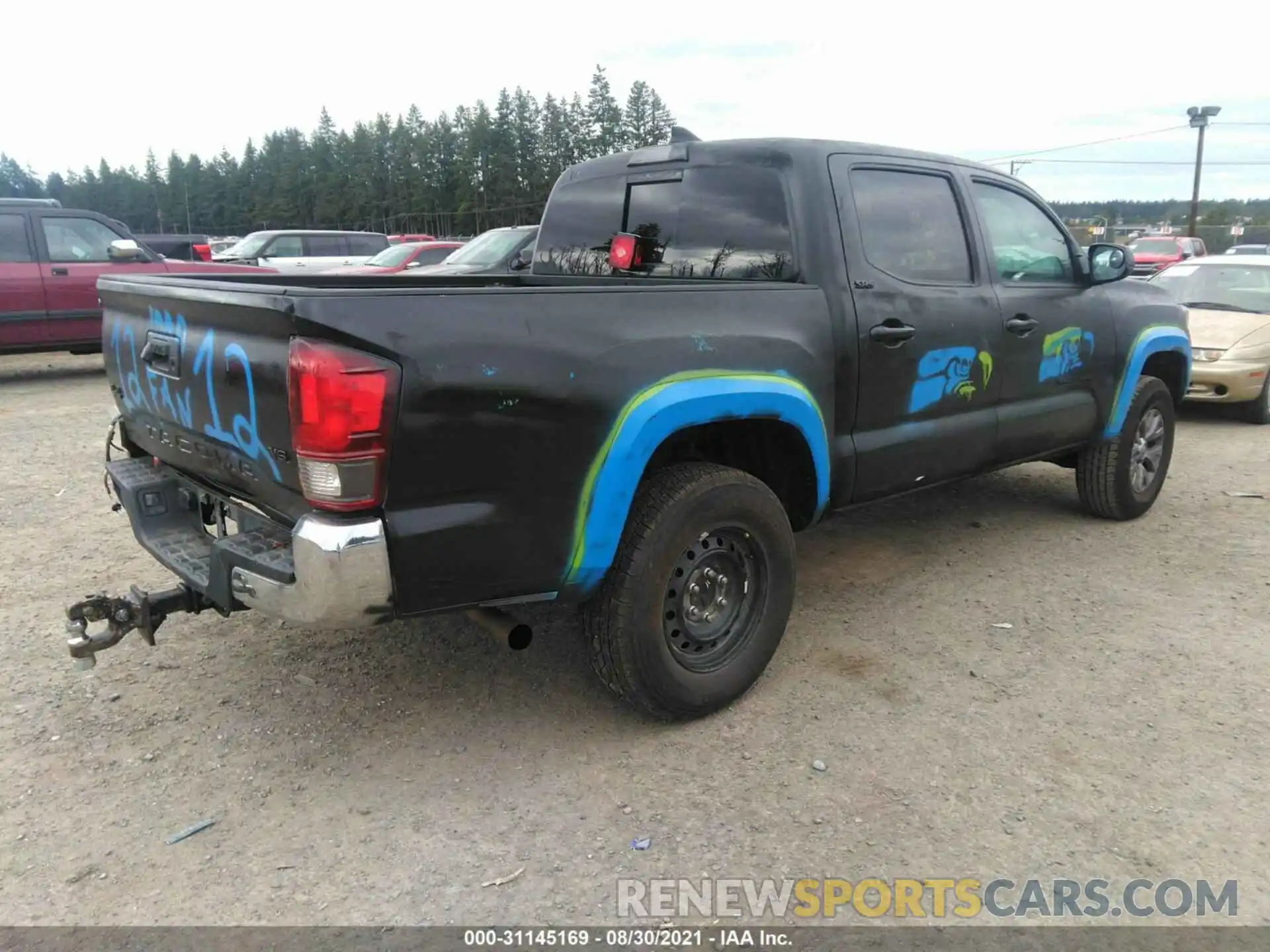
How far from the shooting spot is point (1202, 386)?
335 inches

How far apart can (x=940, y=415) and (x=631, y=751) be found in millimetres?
2009

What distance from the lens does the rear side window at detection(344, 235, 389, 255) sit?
1934 cm

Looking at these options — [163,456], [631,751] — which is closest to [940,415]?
[631,751]

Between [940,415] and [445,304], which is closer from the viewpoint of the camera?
[445,304]

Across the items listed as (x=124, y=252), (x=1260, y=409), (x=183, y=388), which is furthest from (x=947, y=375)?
(x=124, y=252)

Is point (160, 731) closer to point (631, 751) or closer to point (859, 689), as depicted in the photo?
point (631, 751)

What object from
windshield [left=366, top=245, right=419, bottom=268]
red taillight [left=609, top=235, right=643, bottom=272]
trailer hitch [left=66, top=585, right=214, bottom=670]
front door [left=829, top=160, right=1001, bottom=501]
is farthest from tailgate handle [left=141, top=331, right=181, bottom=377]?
windshield [left=366, top=245, right=419, bottom=268]

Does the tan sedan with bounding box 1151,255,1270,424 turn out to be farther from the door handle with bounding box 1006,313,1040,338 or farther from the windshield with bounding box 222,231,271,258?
the windshield with bounding box 222,231,271,258

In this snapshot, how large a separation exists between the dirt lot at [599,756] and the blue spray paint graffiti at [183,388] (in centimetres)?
106

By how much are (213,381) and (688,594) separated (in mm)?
1629

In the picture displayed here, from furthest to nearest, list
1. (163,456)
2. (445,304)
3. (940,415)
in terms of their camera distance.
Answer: (940,415), (163,456), (445,304)

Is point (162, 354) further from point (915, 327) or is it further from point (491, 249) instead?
point (491, 249)

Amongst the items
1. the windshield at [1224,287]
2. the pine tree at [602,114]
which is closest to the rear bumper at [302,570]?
the windshield at [1224,287]

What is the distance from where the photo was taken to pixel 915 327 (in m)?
3.79
